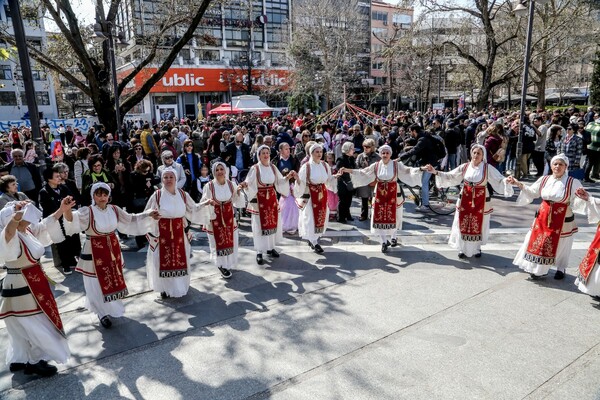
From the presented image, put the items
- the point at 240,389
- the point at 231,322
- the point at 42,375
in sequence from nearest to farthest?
the point at 240,389 < the point at 42,375 < the point at 231,322

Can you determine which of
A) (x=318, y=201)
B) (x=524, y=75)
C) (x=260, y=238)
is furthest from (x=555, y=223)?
(x=524, y=75)

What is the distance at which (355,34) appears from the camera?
3597 cm

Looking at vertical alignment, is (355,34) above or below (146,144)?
above

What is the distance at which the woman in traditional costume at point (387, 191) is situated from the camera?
759 centimetres

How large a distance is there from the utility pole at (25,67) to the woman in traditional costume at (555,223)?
7.90m

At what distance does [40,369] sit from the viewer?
14.2 feet

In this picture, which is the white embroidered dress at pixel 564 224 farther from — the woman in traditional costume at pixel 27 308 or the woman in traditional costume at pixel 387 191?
the woman in traditional costume at pixel 27 308

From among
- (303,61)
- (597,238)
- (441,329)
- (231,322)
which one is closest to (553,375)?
(441,329)

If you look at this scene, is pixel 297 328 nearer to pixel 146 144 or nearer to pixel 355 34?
pixel 146 144

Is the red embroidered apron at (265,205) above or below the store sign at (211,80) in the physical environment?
below

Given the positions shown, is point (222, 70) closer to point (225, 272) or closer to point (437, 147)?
point (437, 147)

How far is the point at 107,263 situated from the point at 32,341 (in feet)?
3.92

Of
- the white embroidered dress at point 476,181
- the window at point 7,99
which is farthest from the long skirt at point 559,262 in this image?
the window at point 7,99

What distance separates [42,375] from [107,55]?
11938 mm
